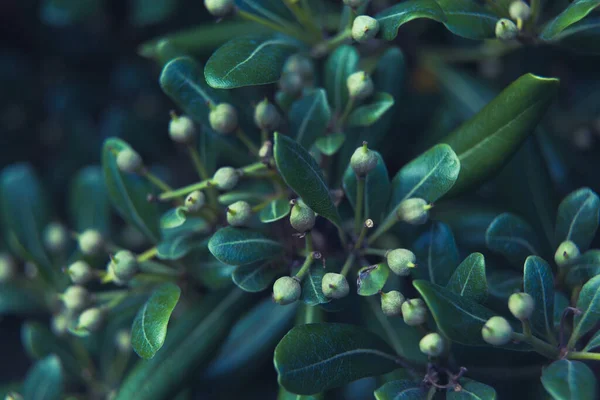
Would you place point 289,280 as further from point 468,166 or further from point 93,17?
point 93,17

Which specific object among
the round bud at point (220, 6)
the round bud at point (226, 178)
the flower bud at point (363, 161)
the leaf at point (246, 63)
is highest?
the round bud at point (220, 6)

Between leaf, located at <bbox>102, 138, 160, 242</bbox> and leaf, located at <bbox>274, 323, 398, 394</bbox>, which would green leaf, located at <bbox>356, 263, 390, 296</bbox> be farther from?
leaf, located at <bbox>102, 138, 160, 242</bbox>

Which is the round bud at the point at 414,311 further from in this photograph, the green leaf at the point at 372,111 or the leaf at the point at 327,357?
the green leaf at the point at 372,111

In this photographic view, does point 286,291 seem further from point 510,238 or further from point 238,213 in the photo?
point 510,238

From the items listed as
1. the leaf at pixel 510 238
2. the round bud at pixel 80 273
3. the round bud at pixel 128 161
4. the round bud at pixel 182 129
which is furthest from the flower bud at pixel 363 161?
the round bud at pixel 80 273

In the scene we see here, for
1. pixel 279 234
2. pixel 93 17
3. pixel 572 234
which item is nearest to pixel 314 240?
pixel 279 234

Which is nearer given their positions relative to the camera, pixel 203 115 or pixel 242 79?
pixel 242 79

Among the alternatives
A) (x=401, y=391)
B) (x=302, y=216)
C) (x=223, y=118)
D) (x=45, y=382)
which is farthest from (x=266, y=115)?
(x=45, y=382)
